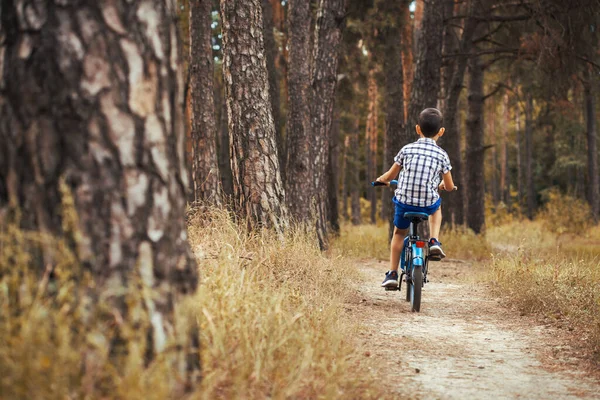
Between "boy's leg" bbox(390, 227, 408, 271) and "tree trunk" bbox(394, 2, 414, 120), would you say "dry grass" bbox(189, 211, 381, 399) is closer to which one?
"boy's leg" bbox(390, 227, 408, 271)

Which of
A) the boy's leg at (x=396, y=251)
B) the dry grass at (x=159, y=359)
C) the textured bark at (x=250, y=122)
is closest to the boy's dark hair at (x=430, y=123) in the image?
the boy's leg at (x=396, y=251)

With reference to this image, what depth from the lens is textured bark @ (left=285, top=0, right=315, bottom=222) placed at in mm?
11120

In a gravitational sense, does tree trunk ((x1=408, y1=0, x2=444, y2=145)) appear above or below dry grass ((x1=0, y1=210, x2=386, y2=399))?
above

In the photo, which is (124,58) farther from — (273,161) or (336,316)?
(273,161)

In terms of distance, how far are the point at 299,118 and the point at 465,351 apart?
22.8 feet

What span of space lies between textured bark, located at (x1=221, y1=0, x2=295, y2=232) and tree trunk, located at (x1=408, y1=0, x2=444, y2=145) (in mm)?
5486

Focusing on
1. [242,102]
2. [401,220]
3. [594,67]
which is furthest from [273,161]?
[594,67]

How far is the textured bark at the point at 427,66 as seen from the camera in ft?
42.4

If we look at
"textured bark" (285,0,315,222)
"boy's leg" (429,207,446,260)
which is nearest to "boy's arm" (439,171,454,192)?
"boy's leg" (429,207,446,260)

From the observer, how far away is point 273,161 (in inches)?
311

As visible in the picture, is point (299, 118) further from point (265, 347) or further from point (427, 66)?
point (265, 347)

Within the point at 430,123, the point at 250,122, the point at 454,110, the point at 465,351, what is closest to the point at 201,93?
the point at 250,122

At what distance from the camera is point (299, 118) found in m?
11.5

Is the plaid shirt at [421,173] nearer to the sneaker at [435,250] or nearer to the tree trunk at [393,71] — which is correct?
the sneaker at [435,250]
